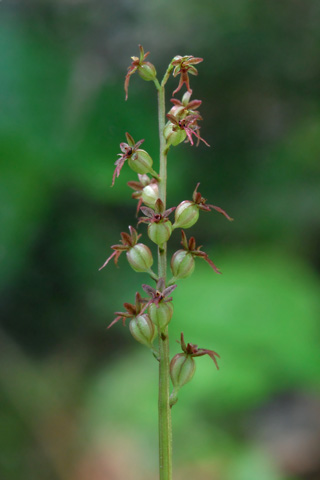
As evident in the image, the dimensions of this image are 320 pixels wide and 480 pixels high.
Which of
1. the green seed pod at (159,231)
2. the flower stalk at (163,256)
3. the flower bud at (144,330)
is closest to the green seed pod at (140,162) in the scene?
the flower stalk at (163,256)

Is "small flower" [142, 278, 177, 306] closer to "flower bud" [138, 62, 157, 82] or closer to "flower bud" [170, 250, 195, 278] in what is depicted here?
"flower bud" [170, 250, 195, 278]

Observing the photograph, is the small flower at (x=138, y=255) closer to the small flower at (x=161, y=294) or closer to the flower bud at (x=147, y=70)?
the small flower at (x=161, y=294)

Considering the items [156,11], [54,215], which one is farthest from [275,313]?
[156,11]

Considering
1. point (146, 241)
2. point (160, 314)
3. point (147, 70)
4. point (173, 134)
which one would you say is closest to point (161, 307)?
point (160, 314)

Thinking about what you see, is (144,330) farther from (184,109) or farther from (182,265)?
(184,109)

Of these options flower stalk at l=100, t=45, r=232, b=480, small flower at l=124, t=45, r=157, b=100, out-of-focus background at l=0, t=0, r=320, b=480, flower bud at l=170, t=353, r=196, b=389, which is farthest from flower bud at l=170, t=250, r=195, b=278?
out-of-focus background at l=0, t=0, r=320, b=480

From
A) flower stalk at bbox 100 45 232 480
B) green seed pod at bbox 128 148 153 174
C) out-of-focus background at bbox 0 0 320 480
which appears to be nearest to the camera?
flower stalk at bbox 100 45 232 480
